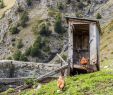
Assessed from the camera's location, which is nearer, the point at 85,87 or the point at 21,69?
the point at 85,87

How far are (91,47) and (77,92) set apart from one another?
5776mm

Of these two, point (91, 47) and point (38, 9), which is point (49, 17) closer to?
point (38, 9)

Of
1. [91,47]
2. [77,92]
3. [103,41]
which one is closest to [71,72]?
[91,47]

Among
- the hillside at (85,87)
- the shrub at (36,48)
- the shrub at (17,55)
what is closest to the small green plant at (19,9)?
Answer: the shrub at (36,48)

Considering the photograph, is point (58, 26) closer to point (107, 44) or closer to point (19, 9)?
point (19, 9)

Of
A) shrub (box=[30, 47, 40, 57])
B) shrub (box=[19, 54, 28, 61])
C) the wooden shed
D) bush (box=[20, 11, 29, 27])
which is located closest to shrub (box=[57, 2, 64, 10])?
bush (box=[20, 11, 29, 27])

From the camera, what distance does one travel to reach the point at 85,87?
14.2 metres

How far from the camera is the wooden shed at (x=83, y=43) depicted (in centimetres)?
1872

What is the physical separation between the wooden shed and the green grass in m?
2.32

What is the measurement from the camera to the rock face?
32.2 metres

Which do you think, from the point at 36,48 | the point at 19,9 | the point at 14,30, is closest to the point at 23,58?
the point at 36,48

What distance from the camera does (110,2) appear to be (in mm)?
59688

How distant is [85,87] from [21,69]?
18604mm

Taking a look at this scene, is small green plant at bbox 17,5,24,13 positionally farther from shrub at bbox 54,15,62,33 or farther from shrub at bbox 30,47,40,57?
shrub at bbox 30,47,40,57
